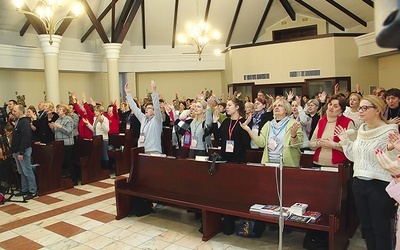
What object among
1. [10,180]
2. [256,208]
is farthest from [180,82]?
[256,208]

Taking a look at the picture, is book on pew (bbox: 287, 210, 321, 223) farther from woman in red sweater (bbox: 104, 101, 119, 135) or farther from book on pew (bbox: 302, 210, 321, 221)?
woman in red sweater (bbox: 104, 101, 119, 135)

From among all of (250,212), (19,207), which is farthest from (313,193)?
(19,207)

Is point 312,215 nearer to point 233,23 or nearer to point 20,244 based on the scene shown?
point 20,244

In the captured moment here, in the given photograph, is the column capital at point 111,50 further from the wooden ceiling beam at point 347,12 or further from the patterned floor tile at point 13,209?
the patterned floor tile at point 13,209

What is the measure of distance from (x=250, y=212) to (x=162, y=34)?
10.9 m

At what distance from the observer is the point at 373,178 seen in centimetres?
256

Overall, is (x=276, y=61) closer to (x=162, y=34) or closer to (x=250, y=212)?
(x=162, y=34)

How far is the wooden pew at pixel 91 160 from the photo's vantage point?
20.4 ft

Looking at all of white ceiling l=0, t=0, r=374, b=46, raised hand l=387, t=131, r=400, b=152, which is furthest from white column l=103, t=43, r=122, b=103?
raised hand l=387, t=131, r=400, b=152

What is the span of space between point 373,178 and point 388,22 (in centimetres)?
233

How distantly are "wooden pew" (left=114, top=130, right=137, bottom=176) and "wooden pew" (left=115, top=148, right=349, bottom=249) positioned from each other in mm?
2307

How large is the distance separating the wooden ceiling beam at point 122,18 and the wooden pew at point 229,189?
7.48 metres

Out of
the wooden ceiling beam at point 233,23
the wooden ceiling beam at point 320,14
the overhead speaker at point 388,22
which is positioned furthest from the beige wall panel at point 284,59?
the overhead speaker at point 388,22

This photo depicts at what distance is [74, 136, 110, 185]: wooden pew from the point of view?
6219 mm
